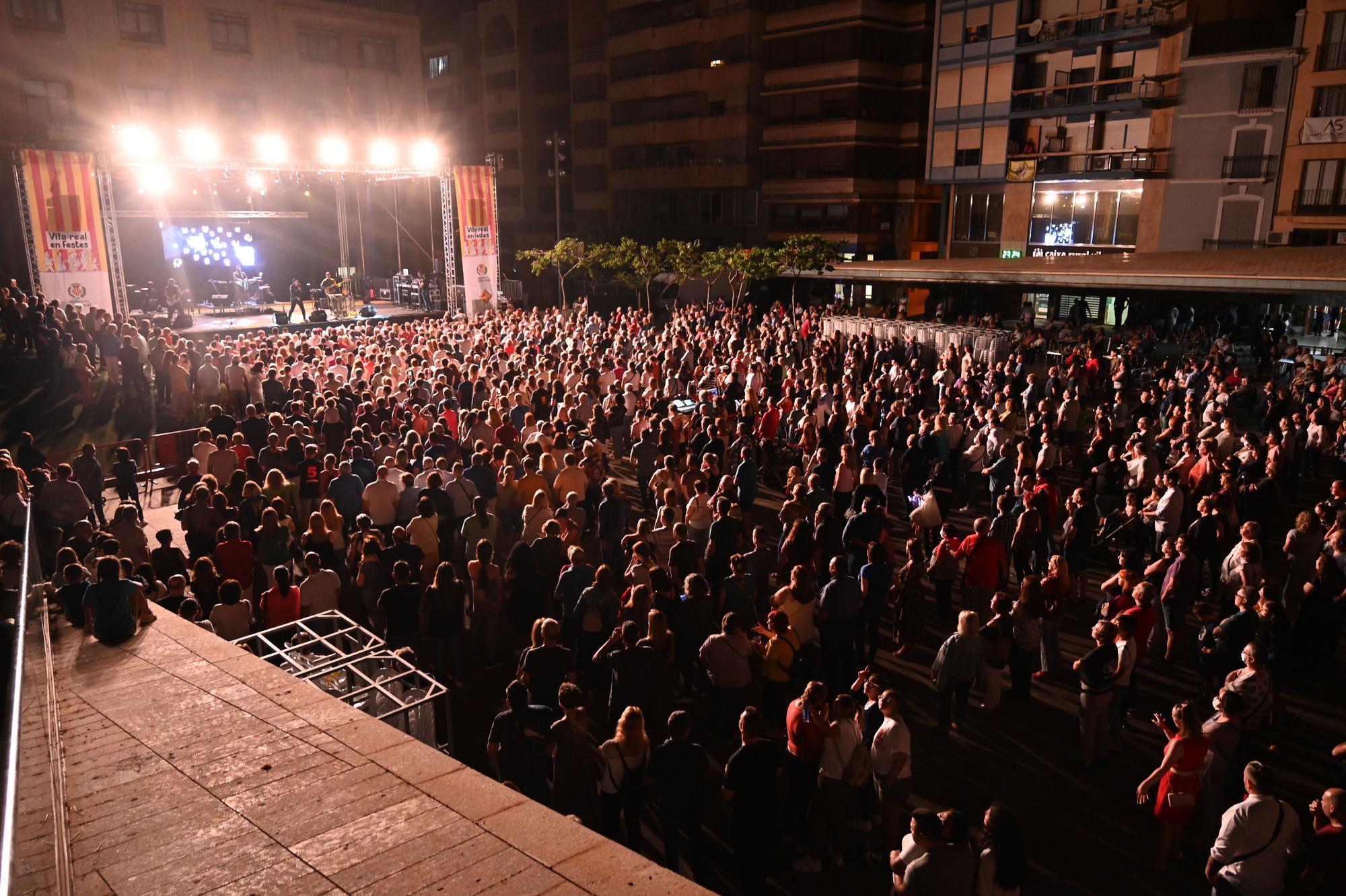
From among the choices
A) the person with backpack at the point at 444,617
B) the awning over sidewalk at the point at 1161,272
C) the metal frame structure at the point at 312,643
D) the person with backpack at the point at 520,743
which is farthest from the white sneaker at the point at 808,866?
the awning over sidewalk at the point at 1161,272

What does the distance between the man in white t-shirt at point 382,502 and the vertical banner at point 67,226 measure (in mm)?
17187

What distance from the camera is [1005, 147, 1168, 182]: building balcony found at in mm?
33250

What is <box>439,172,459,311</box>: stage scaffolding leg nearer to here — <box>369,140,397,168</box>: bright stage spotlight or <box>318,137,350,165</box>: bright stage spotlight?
<box>369,140,397,168</box>: bright stage spotlight

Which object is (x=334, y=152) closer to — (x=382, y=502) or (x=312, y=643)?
(x=382, y=502)

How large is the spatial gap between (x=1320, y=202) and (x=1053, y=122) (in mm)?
11035

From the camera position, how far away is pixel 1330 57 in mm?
28172

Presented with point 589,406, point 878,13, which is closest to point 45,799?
point 589,406

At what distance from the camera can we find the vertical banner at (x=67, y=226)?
21.2 m

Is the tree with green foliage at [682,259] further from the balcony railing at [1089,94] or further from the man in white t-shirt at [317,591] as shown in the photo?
the man in white t-shirt at [317,591]

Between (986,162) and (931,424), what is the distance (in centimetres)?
3041

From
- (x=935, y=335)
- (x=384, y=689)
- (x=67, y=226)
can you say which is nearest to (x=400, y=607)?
(x=384, y=689)

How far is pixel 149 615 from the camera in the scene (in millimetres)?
7234

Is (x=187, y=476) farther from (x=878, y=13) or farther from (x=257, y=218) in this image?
(x=878, y=13)

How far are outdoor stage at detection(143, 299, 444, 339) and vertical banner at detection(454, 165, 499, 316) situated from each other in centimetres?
374
